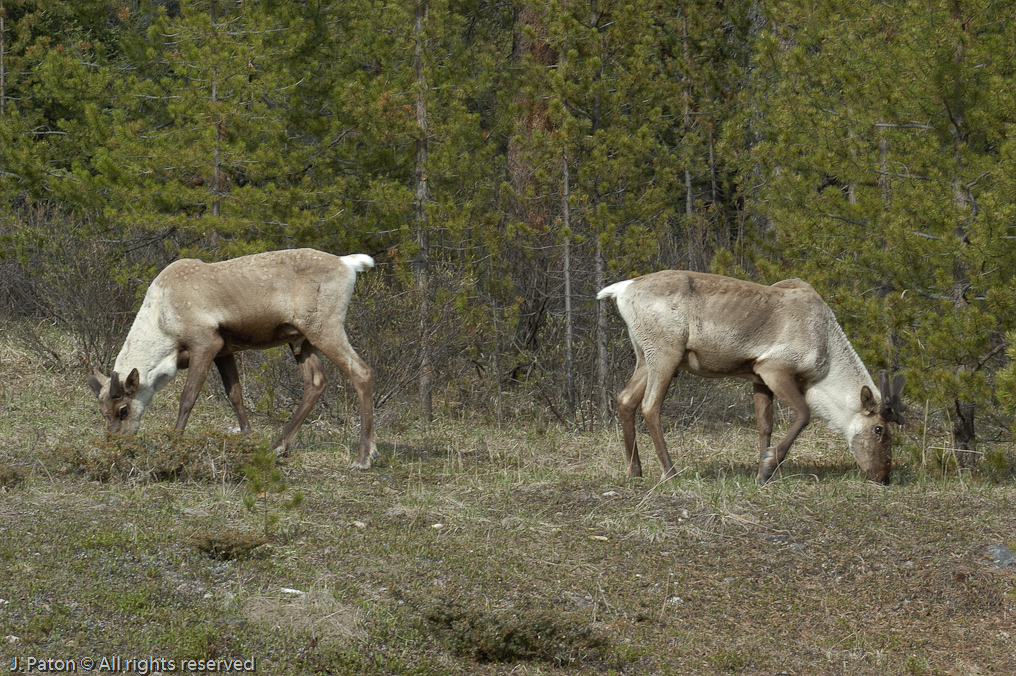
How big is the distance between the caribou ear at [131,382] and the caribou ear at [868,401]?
19.7 ft

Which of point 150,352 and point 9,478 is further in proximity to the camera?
point 150,352

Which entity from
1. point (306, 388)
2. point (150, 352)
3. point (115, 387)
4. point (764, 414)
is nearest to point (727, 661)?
point (764, 414)

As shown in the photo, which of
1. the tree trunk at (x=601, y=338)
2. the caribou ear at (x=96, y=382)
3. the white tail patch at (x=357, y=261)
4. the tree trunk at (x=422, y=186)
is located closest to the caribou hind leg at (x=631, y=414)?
the white tail patch at (x=357, y=261)

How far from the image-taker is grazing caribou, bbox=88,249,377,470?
31.3ft

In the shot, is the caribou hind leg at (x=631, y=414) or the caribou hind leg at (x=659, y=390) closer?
the caribou hind leg at (x=659, y=390)

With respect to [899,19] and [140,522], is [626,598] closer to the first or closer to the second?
[140,522]

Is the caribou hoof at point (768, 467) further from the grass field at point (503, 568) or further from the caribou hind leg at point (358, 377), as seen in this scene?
the caribou hind leg at point (358, 377)

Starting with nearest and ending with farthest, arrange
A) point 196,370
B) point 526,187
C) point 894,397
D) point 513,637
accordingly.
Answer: point 513,637 → point 894,397 → point 196,370 → point 526,187

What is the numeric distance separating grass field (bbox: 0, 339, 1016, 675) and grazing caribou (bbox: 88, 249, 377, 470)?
74cm

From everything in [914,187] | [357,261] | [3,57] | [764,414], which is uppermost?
[3,57]

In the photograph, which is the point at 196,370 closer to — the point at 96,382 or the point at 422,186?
the point at 96,382

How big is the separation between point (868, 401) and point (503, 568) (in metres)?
3.80

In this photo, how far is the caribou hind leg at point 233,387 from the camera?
1016 cm

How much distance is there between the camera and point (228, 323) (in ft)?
31.4
